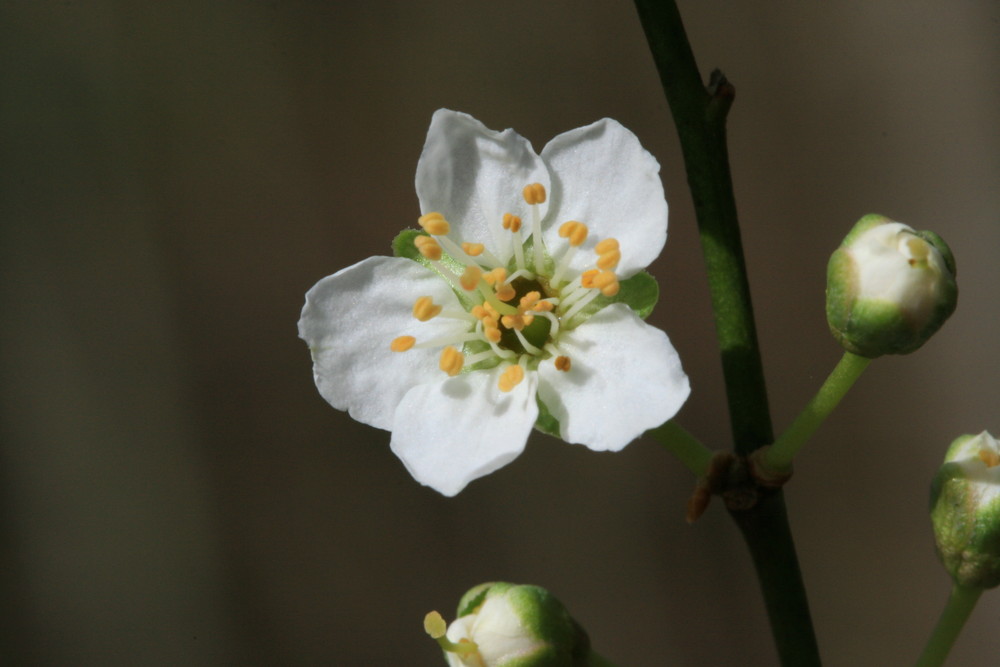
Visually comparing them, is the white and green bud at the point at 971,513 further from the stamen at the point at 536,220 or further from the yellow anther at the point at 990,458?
the stamen at the point at 536,220

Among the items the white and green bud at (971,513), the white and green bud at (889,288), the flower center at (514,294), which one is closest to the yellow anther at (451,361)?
the flower center at (514,294)

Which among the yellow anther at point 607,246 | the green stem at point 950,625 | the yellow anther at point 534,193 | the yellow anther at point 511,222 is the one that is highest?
the yellow anther at point 534,193

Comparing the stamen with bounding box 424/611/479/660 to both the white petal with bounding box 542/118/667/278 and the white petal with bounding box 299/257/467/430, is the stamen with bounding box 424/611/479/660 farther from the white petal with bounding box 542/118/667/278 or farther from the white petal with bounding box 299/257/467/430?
the white petal with bounding box 542/118/667/278

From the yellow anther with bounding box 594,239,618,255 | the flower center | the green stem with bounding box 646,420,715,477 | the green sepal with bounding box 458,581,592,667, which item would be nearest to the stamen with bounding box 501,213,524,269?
the flower center

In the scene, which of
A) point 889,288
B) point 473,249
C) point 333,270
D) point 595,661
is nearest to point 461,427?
point 473,249

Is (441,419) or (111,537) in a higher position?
(441,419)

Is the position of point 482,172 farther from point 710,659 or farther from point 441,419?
point 710,659

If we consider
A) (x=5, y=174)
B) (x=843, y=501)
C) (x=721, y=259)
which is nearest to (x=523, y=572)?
(x=843, y=501)
